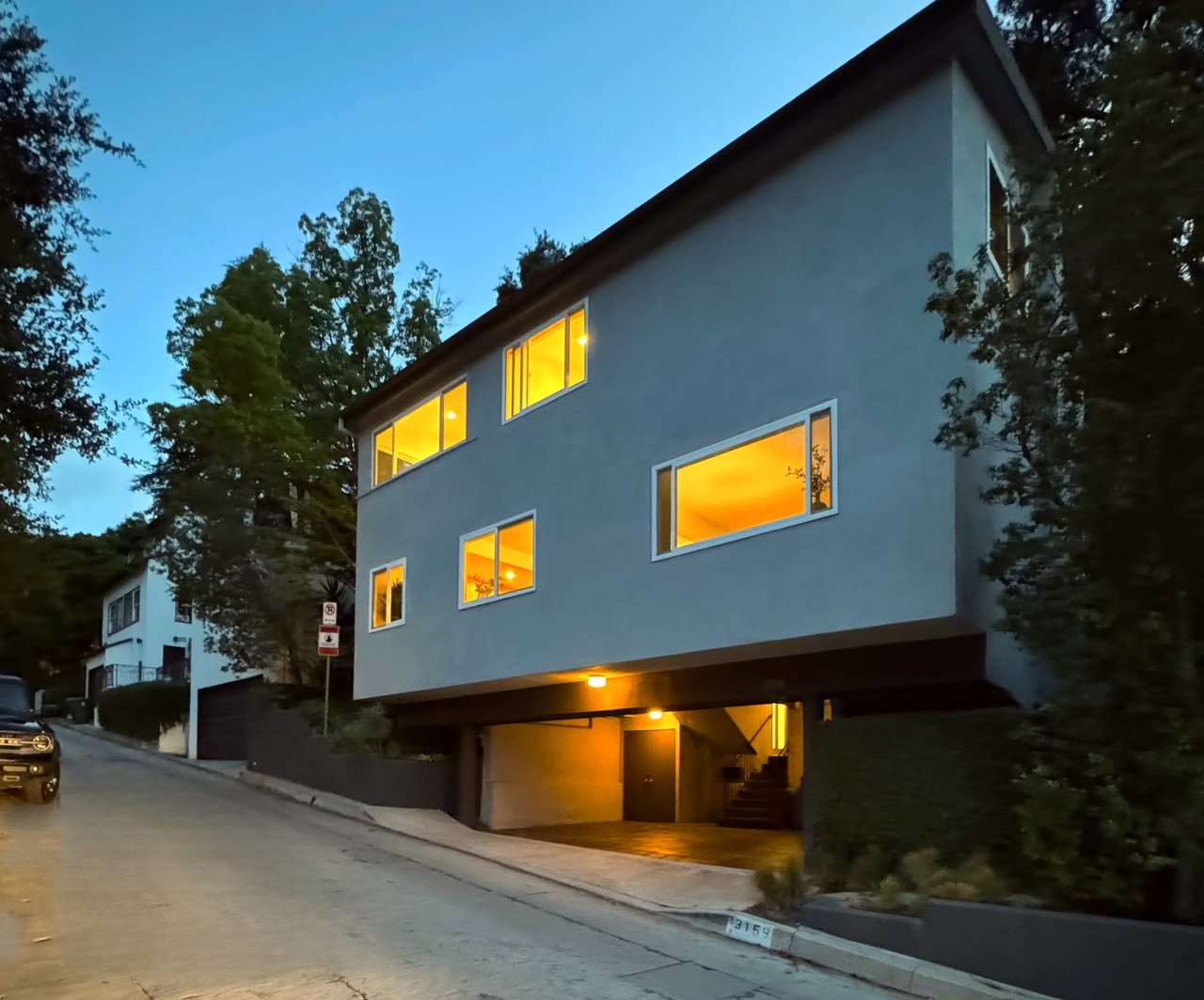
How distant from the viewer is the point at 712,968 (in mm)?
8922

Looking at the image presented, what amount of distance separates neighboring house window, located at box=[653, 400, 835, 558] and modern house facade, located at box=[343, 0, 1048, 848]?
0.03 m

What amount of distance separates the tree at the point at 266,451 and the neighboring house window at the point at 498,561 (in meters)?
7.89

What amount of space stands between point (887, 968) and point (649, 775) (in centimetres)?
1250

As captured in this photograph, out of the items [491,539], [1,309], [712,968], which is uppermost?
[1,309]

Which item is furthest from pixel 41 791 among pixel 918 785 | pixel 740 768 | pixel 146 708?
pixel 146 708

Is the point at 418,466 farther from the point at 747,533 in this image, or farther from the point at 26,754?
the point at 747,533

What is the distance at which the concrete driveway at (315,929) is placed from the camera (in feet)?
26.4

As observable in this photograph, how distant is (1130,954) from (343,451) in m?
20.6

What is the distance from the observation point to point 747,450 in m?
12.6

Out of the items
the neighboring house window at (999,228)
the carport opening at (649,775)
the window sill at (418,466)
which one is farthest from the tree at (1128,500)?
the window sill at (418,466)

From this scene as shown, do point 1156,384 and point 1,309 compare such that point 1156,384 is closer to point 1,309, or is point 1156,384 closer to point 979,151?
point 979,151

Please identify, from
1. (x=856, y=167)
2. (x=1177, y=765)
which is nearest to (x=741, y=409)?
(x=856, y=167)

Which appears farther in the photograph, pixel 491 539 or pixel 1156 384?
pixel 491 539

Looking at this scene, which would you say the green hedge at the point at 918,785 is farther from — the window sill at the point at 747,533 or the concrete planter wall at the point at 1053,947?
the window sill at the point at 747,533
